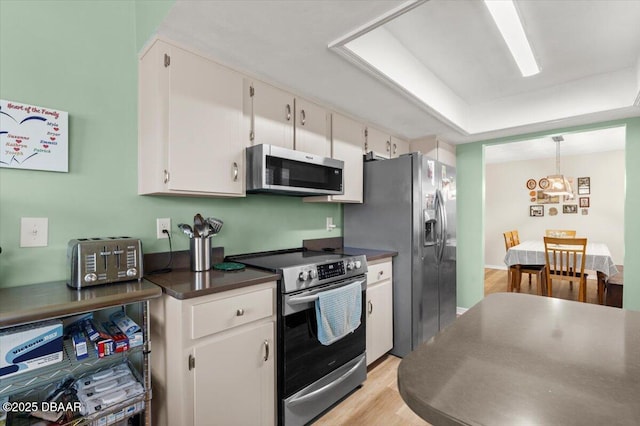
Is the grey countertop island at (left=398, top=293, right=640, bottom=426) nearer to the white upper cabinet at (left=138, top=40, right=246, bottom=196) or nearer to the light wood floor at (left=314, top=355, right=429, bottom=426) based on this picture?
the light wood floor at (left=314, top=355, right=429, bottom=426)

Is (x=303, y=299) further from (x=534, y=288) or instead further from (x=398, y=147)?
(x=534, y=288)

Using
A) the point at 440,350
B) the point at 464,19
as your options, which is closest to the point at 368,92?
the point at 464,19

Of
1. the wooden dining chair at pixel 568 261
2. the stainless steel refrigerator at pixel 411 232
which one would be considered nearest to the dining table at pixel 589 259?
the wooden dining chair at pixel 568 261

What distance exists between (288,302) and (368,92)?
5.21 ft

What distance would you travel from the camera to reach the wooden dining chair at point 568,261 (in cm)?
385

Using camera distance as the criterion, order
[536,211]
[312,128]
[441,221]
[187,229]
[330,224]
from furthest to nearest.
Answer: [536,211] < [330,224] < [441,221] < [312,128] < [187,229]

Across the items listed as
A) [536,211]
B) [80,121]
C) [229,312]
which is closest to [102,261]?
[229,312]

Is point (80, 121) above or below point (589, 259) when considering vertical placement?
above

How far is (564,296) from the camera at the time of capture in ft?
15.3

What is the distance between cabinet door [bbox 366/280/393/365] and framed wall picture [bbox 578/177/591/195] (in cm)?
558

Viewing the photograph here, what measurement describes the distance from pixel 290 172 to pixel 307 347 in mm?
1083

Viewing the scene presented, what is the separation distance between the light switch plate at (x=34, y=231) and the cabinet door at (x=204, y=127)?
0.59 meters

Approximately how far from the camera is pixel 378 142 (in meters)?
3.15

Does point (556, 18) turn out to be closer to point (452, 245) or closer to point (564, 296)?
point (452, 245)
